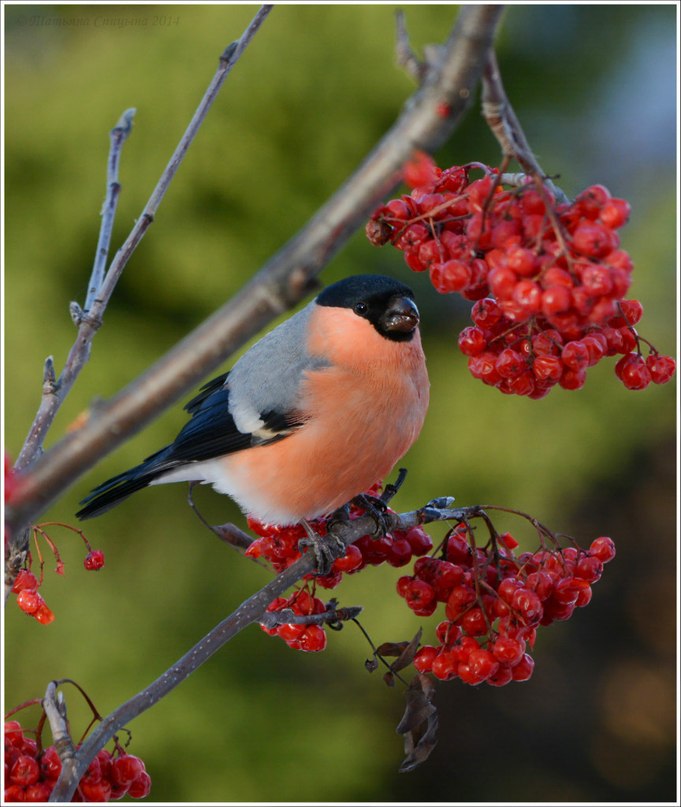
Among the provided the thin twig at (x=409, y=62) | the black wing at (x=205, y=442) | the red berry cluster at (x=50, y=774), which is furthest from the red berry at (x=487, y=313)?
the red berry cluster at (x=50, y=774)

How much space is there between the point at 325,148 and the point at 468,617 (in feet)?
6.85

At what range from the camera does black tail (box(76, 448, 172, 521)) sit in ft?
4.60

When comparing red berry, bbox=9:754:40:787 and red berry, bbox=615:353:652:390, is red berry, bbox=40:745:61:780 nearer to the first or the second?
red berry, bbox=9:754:40:787

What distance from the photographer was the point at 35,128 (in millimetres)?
2916

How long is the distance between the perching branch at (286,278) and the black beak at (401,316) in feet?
2.47

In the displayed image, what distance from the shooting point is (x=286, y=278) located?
0.61 meters

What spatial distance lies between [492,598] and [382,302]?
1.67ft

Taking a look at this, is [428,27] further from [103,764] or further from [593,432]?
[103,764]

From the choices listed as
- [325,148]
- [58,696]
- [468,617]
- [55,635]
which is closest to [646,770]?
[55,635]

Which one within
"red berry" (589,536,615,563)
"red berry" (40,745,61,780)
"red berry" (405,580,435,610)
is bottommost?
"red berry" (40,745,61,780)

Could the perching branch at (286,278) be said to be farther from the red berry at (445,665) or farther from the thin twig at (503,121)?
the red berry at (445,665)

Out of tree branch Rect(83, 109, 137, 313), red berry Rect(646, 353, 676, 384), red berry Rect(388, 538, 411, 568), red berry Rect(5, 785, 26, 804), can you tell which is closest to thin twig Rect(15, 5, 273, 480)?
tree branch Rect(83, 109, 137, 313)

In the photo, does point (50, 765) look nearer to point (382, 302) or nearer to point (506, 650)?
point (506, 650)

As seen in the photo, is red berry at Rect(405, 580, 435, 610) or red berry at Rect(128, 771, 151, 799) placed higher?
red berry at Rect(405, 580, 435, 610)
